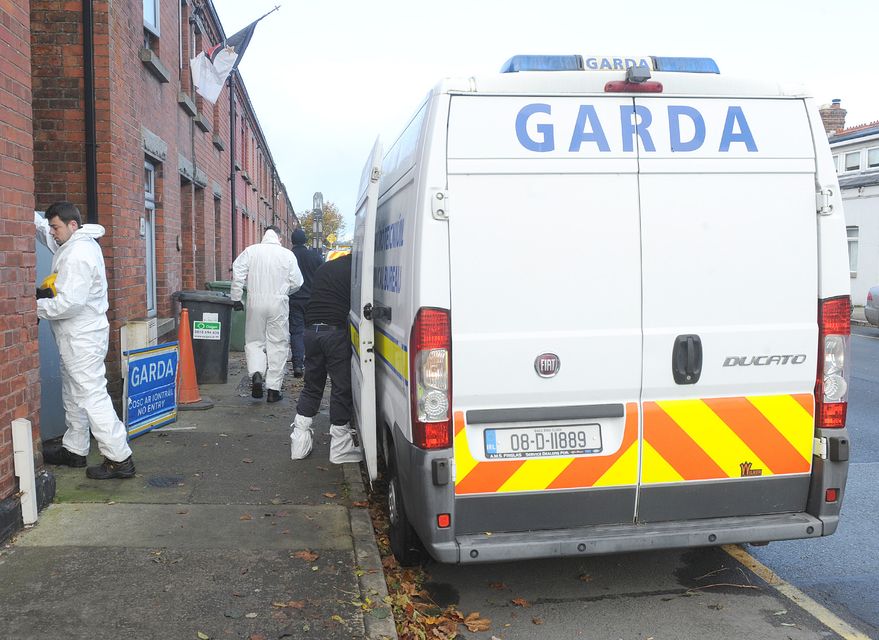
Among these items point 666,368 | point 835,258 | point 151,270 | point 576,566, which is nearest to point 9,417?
point 576,566

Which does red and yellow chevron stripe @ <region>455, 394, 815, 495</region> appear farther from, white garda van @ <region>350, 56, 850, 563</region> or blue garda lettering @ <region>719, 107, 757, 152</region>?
blue garda lettering @ <region>719, 107, 757, 152</region>

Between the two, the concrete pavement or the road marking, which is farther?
the road marking

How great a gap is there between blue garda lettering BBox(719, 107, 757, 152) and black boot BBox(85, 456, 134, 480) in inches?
177

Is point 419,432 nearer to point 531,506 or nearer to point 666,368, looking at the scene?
point 531,506

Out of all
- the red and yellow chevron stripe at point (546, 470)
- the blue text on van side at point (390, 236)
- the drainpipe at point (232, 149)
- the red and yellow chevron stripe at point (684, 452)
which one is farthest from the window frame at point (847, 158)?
the red and yellow chevron stripe at point (546, 470)

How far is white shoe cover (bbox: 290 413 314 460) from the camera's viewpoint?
6867mm

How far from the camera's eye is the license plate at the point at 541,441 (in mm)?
3959

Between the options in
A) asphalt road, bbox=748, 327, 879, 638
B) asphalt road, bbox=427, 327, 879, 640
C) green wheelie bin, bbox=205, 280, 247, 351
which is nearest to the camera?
asphalt road, bbox=427, 327, 879, 640

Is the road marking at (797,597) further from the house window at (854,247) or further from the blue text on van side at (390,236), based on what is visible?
the house window at (854,247)

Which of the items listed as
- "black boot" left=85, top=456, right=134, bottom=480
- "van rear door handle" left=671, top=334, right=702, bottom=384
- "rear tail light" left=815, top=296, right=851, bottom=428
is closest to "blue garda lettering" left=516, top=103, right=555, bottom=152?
"van rear door handle" left=671, top=334, right=702, bottom=384

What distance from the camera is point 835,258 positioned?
161 inches

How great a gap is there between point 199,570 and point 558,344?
7.09 feet

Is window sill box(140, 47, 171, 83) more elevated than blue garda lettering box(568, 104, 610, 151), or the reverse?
window sill box(140, 47, 171, 83)

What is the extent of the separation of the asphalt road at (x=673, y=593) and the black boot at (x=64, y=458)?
9.92ft
